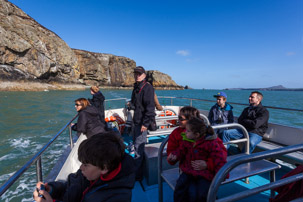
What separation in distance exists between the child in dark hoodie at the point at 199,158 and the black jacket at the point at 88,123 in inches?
75.2

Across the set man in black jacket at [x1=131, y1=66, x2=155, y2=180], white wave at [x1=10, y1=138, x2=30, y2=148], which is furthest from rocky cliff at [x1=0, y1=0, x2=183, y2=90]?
man in black jacket at [x1=131, y1=66, x2=155, y2=180]

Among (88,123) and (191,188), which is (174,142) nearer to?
(191,188)

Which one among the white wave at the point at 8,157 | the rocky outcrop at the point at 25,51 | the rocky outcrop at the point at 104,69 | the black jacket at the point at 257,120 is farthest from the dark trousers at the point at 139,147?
the rocky outcrop at the point at 104,69

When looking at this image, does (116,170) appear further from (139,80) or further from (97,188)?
(139,80)

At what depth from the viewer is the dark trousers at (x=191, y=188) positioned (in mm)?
1356

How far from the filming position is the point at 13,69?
3388 cm

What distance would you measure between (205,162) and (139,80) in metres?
1.49

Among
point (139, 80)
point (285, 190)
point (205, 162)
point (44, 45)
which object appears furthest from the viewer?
point (44, 45)

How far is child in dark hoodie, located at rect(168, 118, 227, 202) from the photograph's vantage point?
4.41 feet

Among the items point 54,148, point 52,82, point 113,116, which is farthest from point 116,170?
point 52,82

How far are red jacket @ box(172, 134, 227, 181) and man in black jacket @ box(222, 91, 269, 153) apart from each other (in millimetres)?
1788

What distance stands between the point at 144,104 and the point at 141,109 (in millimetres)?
90

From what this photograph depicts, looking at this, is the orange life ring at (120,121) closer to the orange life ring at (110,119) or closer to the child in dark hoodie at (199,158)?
the orange life ring at (110,119)

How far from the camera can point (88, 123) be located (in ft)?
9.43
